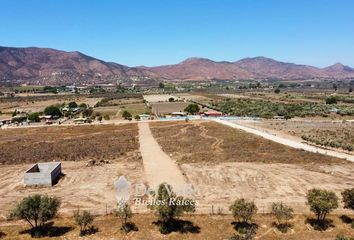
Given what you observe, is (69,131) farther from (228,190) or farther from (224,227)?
(224,227)

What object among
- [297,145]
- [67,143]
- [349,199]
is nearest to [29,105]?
[67,143]

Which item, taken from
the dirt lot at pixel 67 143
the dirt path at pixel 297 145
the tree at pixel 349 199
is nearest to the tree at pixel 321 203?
the tree at pixel 349 199

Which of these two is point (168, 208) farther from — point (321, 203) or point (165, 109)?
point (165, 109)

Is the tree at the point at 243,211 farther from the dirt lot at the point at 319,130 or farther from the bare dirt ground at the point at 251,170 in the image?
the dirt lot at the point at 319,130

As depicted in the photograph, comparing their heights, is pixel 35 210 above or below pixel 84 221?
above

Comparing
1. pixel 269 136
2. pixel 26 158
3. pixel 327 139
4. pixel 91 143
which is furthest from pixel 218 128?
pixel 26 158

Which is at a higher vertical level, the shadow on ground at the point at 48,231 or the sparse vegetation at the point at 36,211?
the sparse vegetation at the point at 36,211
